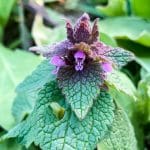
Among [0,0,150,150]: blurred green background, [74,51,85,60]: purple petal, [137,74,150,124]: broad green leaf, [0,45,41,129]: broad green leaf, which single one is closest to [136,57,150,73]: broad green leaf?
[0,0,150,150]: blurred green background

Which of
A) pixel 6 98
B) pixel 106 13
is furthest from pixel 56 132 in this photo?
pixel 106 13

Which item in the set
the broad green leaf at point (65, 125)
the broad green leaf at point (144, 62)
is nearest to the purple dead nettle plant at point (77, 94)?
the broad green leaf at point (65, 125)

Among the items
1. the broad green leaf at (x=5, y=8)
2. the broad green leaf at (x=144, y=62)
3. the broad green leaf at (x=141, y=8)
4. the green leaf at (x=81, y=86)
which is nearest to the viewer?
the green leaf at (x=81, y=86)

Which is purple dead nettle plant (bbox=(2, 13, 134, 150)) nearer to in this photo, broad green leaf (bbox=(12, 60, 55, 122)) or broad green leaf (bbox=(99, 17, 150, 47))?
broad green leaf (bbox=(12, 60, 55, 122))

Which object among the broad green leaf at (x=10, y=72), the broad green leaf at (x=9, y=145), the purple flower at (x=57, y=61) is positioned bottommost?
the broad green leaf at (x=9, y=145)

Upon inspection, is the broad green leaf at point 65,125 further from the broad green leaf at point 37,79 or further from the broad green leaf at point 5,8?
the broad green leaf at point 5,8

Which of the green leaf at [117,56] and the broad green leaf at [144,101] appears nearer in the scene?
the green leaf at [117,56]

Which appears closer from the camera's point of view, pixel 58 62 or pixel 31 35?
pixel 58 62

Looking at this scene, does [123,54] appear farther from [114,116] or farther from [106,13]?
[106,13]
